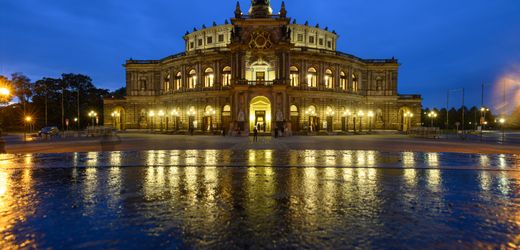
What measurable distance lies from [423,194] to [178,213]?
7.53 m

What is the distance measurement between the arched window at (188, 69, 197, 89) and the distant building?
19cm

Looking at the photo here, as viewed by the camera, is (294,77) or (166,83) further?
(166,83)

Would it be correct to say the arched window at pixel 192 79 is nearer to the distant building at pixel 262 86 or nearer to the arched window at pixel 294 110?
the distant building at pixel 262 86

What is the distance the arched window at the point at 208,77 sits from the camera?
180ft

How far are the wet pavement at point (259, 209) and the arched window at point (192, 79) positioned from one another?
145 ft

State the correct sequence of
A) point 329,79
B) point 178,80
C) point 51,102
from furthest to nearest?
point 51,102
point 178,80
point 329,79

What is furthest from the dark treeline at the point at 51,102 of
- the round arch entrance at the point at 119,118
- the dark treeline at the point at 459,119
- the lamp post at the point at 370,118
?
the dark treeline at the point at 459,119

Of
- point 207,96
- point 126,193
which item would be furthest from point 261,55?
point 126,193

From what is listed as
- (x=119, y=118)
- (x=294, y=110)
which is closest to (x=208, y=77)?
(x=294, y=110)

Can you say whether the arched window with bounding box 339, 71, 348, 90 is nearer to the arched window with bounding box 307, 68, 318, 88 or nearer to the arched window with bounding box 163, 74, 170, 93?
the arched window with bounding box 307, 68, 318, 88

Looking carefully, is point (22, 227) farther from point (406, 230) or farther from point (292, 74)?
point (292, 74)

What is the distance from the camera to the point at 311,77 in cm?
5353

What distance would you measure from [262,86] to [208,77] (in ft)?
47.0

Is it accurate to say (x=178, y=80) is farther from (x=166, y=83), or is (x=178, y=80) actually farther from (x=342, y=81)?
(x=342, y=81)
